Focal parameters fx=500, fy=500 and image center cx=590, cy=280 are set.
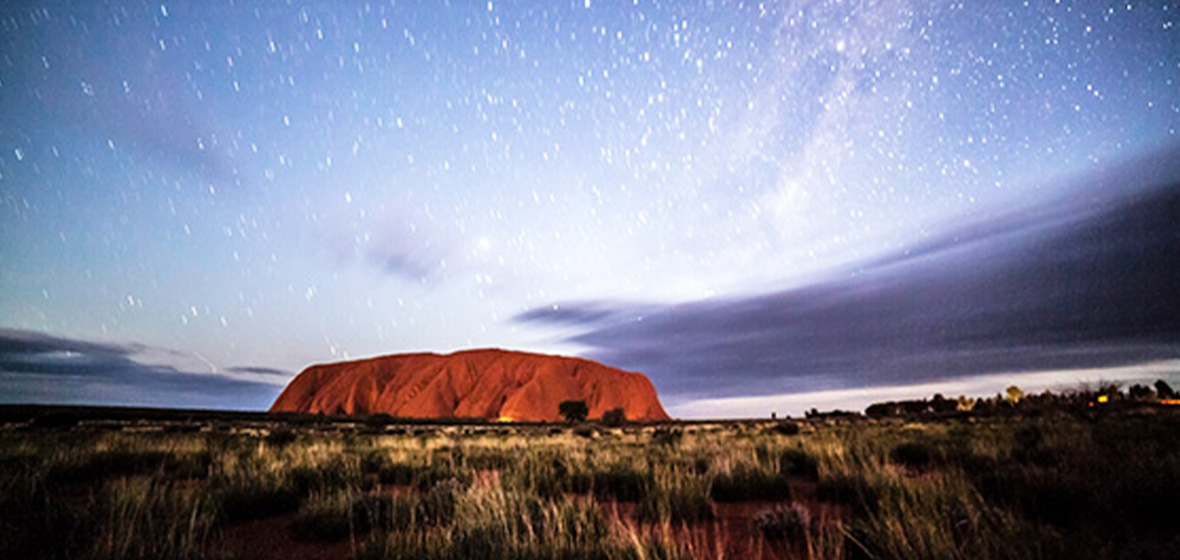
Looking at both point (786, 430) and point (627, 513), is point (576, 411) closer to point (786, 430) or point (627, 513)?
point (786, 430)

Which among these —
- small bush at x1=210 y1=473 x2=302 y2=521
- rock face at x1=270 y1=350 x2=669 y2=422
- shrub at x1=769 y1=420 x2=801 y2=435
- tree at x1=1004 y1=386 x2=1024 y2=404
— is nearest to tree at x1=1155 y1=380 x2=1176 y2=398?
tree at x1=1004 y1=386 x2=1024 y2=404

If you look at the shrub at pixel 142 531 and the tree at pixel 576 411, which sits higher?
the shrub at pixel 142 531

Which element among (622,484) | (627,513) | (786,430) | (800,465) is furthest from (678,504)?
(786,430)

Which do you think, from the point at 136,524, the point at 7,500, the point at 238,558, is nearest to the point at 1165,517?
the point at 238,558

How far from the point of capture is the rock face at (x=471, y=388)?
11256 cm

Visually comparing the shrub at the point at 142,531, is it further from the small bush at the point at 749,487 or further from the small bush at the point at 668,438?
the small bush at the point at 668,438

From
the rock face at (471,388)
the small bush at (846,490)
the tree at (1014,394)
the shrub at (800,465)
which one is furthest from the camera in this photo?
the rock face at (471,388)

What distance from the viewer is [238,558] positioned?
3764mm

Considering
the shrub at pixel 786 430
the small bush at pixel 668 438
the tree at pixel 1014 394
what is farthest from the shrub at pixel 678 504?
the tree at pixel 1014 394

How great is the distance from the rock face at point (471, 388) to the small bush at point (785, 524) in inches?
4138

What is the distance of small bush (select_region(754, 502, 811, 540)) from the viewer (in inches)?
184

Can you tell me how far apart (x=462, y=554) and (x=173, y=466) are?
8.93 meters

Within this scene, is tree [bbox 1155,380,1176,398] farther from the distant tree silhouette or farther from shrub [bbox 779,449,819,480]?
shrub [bbox 779,449,819,480]

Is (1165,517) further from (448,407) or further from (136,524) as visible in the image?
(448,407)
